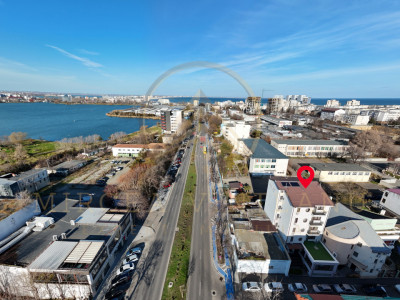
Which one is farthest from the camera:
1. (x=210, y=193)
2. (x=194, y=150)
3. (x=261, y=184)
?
(x=194, y=150)

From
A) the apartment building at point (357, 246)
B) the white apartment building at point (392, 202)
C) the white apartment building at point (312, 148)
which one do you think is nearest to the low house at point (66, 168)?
the apartment building at point (357, 246)

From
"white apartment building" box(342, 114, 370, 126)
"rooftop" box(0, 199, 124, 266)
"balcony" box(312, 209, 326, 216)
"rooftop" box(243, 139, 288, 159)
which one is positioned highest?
"white apartment building" box(342, 114, 370, 126)

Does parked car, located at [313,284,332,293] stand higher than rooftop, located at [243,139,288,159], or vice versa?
rooftop, located at [243,139,288,159]

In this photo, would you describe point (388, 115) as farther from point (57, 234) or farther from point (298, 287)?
point (57, 234)

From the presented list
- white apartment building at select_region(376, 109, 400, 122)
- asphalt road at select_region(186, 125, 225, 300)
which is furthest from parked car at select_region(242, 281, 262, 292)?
white apartment building at select_region(376, 109, 400, 122)

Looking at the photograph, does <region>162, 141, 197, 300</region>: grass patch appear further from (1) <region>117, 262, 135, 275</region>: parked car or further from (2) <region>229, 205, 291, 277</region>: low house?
(2) <region>229, 205, 291, 277</region>: low house

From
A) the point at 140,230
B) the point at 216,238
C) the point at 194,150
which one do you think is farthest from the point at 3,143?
the point at 216,238

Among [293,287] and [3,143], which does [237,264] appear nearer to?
[293,287]
